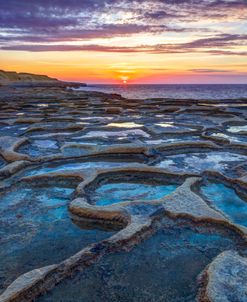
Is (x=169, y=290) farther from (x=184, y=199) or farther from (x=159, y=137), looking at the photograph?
(x=159, y=137)

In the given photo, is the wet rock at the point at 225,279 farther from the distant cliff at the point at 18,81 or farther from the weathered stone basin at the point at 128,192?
the distant cliff at the point at 18,81

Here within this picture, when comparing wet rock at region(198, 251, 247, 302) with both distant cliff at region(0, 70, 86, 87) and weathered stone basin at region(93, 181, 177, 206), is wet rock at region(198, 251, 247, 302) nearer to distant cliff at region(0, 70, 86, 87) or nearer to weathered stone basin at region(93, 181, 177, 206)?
weathered stone basin at region(93, 181, 177, 206)

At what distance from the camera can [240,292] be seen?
13.2 feet

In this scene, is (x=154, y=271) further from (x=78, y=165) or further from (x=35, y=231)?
(x=78, y=165)

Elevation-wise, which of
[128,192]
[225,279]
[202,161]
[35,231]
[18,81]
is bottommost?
[18,81]

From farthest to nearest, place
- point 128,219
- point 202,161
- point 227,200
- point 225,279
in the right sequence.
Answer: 1. point 202,161
2. point 227,200
3. point 128,219
4. point 225,279

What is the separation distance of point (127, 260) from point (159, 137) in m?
8.96

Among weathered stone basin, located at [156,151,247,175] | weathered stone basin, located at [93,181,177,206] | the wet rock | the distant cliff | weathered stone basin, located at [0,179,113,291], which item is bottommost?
the distant cliff

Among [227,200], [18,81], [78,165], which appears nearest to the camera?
[227,200]

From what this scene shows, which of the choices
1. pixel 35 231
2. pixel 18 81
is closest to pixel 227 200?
pixel 35 231

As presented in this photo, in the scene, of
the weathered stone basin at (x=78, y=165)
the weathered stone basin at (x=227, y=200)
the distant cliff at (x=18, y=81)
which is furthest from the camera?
the distant cliff at (x=18, y=81)

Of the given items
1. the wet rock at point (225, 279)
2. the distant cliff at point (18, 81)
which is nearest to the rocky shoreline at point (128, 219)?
the wet rock at point (225, 279)

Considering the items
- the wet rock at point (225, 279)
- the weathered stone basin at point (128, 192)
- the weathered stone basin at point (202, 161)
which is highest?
the wet rock at point (225, 279)

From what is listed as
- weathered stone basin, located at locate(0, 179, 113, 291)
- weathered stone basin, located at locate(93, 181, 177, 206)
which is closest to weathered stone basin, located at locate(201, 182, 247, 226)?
weathered stone basin, located at locate(93, 181, 177, 206)
